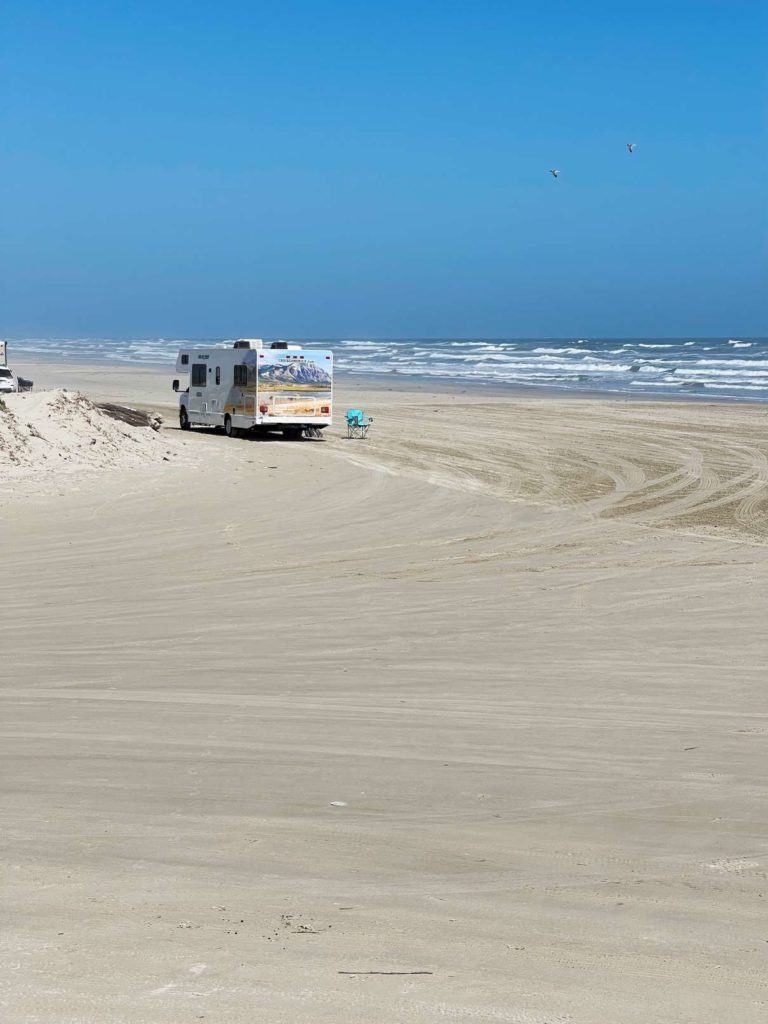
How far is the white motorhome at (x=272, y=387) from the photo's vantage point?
27.3 metres


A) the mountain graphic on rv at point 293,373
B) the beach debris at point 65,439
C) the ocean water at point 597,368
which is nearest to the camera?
the beach debris at point 65,439

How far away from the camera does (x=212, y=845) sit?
515 cm

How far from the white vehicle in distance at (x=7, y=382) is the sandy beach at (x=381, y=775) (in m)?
26.5

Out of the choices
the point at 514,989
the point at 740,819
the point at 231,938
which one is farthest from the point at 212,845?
the point at 740,819

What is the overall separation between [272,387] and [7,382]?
56.0 ft

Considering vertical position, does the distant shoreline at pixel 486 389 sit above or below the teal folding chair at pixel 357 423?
above

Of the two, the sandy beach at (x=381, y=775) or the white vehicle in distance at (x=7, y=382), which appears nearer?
the sandy beach at (x=381, y=775)

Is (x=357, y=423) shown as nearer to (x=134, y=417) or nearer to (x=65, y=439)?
(x=134, y=417)

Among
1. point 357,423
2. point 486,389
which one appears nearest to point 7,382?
point 357,423

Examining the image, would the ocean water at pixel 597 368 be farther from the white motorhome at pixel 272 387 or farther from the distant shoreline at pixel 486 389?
the white motorhome at pixel 272 387

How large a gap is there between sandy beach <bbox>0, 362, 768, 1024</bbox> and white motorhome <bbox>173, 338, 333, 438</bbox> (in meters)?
11.8

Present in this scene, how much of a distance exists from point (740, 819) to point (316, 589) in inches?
266

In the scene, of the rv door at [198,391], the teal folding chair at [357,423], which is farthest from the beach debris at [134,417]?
the teal folding chair at [357,423]

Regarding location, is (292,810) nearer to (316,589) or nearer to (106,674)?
(106,674)
